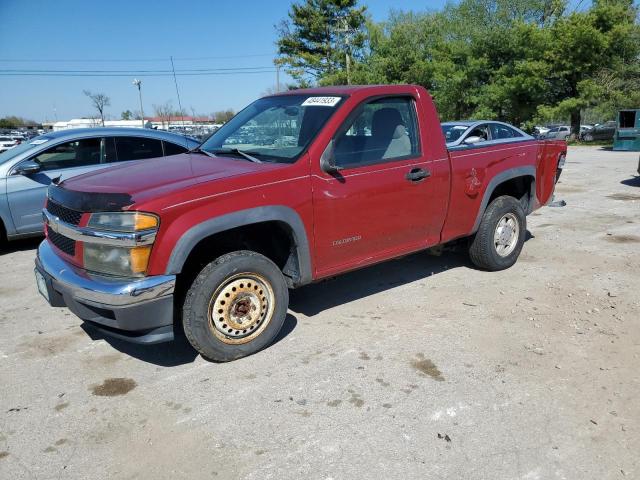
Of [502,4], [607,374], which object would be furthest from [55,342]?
[502,4]

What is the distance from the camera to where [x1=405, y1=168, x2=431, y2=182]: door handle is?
13.9 feet

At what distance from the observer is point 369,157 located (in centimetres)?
Result: 412

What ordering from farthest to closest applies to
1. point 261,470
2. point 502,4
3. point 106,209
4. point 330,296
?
point 502,4 < point 330,296 < point 106,209 < point 261,470

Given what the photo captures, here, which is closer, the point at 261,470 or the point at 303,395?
the point at 261,470

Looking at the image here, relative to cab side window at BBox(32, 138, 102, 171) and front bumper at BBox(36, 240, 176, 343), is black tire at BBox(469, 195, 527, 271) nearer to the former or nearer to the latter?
front bumper at BBox(36, 240, 176, 343)

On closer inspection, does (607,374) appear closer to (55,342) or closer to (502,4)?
(55,342)

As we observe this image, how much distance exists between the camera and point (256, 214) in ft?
11.4

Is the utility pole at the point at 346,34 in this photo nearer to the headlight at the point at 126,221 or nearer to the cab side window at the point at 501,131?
the cab side window at the point at 501,131

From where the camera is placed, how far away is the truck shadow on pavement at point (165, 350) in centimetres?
376

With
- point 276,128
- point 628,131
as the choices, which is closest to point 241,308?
point 276,128

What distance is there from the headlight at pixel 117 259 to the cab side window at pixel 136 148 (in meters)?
4.28

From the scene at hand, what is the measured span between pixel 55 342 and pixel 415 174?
321cm

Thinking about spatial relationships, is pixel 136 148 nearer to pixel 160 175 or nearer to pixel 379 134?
pixel 160 175

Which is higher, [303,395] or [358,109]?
[358,109]
